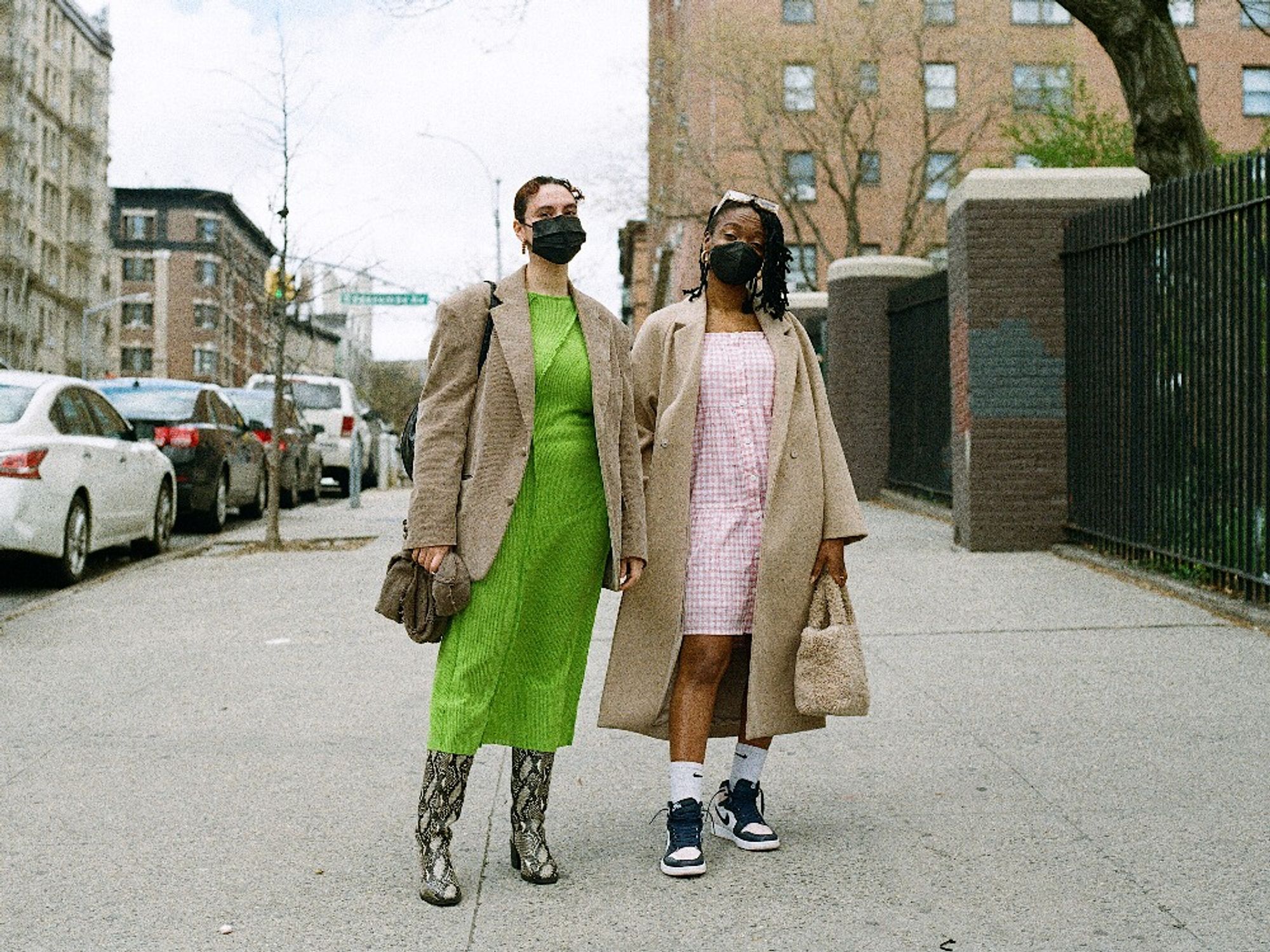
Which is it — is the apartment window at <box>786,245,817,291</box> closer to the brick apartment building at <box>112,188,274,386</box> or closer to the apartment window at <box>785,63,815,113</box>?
the apartment window at <box>785,63,815,113</box>

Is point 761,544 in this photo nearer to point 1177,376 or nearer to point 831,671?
point 831,671

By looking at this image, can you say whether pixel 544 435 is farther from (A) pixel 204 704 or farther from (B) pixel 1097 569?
(B) pixel 1097 569

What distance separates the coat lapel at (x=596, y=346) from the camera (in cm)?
391

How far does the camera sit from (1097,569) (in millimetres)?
9953

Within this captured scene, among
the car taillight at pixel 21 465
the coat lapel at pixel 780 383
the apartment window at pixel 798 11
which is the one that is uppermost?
the apartment window at pixel 798 11

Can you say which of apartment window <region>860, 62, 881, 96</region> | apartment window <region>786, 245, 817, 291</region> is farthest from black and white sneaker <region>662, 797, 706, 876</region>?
apartment window <region>786, 245, 817, 291</region>

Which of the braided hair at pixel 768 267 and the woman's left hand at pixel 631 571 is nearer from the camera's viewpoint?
the woman's left hand at pixel 631 571

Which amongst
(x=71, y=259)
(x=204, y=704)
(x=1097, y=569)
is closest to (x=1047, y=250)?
(x=1097, y=569)

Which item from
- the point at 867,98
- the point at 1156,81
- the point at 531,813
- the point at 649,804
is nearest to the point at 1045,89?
the point at 867,98

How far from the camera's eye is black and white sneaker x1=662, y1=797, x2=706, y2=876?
4035 mm

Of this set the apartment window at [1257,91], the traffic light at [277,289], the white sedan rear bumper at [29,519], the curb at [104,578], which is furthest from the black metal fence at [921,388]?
the apartment window at [1257,91]

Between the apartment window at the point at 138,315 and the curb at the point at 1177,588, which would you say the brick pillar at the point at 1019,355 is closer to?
the curb at the point at 1177,588

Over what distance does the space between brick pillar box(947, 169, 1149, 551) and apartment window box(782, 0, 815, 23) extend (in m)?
38.3

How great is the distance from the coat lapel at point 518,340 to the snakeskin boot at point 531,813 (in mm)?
929
